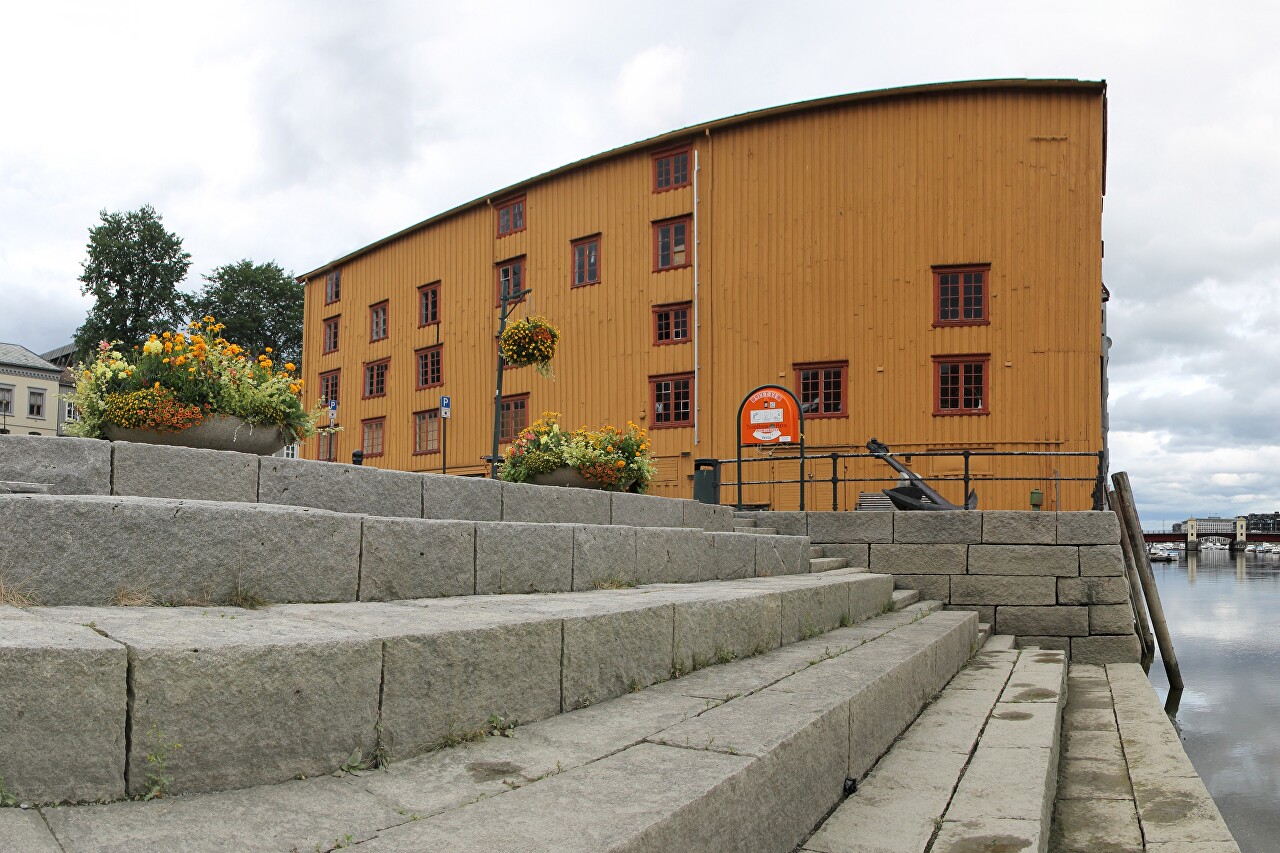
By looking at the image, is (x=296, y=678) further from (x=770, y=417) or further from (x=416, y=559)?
(x=770, y=417)

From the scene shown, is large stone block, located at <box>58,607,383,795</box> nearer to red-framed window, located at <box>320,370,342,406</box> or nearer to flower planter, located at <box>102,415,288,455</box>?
flower planter, located at <box>102,415,288,455</box>

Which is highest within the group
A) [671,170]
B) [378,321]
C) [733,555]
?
[671,170]

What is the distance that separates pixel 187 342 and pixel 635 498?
4.68 metres

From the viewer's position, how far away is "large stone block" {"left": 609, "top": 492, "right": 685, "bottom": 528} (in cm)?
961

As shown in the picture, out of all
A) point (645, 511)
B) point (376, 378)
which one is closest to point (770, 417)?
point (645, 511)

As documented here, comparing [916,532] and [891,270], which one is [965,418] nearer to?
[891,270]

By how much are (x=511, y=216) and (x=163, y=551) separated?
2675 centimetres

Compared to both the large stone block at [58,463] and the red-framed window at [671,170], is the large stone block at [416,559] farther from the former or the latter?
the red-framed window at [671,170]

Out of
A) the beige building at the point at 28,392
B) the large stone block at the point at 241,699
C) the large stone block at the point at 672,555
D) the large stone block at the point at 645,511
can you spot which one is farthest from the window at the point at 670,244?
the beige building at the point at 28,392

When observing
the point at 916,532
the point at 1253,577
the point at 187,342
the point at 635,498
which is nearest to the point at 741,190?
the point at 916,532

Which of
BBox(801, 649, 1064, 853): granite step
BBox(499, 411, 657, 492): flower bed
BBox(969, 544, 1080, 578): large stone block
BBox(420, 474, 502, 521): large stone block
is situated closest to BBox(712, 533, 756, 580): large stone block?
BBox(499, 411, 657, 492): flower bed

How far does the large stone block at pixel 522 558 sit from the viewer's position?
216 inches

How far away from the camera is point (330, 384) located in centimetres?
3659

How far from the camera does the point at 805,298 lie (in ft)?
78.2
